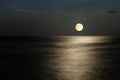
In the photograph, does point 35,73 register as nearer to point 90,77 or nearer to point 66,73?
point 66,73

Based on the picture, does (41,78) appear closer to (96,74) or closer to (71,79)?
(71,79)

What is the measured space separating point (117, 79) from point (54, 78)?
5.77 meters

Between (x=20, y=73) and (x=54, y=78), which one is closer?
(x=54, y=78)

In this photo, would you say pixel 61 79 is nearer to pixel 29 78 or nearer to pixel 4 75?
pixel 29 78

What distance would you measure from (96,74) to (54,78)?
506 cm

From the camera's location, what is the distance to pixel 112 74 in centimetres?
3678

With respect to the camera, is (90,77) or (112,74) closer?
(90,77)

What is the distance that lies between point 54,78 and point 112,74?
6484 mm

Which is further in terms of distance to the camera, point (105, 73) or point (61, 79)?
point (105, 73)

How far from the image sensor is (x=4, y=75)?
36.2 m

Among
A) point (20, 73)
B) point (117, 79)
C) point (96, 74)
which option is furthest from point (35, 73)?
point (117, 79)

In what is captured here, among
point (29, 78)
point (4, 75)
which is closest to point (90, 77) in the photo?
point (29, 78)

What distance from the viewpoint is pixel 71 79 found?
3309 cm

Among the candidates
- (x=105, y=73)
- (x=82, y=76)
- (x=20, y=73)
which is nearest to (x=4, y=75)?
(x=20, y=73)
